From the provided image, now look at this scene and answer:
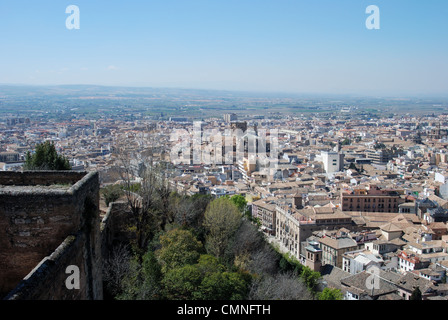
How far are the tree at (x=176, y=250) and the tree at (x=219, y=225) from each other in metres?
2.22

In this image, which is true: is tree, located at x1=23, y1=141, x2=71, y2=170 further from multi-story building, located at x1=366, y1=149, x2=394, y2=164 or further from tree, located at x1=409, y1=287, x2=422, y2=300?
multi-story building, located at x1=366, y1=149, x2=394, y2=164

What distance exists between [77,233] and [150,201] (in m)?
8.03

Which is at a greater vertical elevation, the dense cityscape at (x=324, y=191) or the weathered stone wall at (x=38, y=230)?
the weathered stone wall at (x=38, y=230)

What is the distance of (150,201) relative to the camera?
43.1ft

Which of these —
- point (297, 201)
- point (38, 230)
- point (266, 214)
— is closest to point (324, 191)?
point (297, 201)

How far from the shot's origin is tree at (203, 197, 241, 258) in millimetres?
14492

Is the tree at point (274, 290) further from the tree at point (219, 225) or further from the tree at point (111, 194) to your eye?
the tree at point (111, 194)

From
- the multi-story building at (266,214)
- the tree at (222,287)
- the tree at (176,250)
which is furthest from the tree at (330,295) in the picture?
the multi-story building at (266,214)

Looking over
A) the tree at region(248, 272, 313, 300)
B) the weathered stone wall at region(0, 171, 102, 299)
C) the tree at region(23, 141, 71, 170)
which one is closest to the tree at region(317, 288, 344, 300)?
the tree at region(248, 272, 313, 300)

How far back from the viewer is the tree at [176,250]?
11148 mm

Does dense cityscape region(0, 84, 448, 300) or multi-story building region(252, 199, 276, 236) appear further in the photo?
multi-story building region(252, 199, 276, 236)

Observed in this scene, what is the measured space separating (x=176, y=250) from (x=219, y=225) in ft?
13.7

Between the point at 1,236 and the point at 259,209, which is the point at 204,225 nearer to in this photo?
the point at 1,236

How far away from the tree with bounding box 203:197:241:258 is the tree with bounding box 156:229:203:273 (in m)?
2.22
